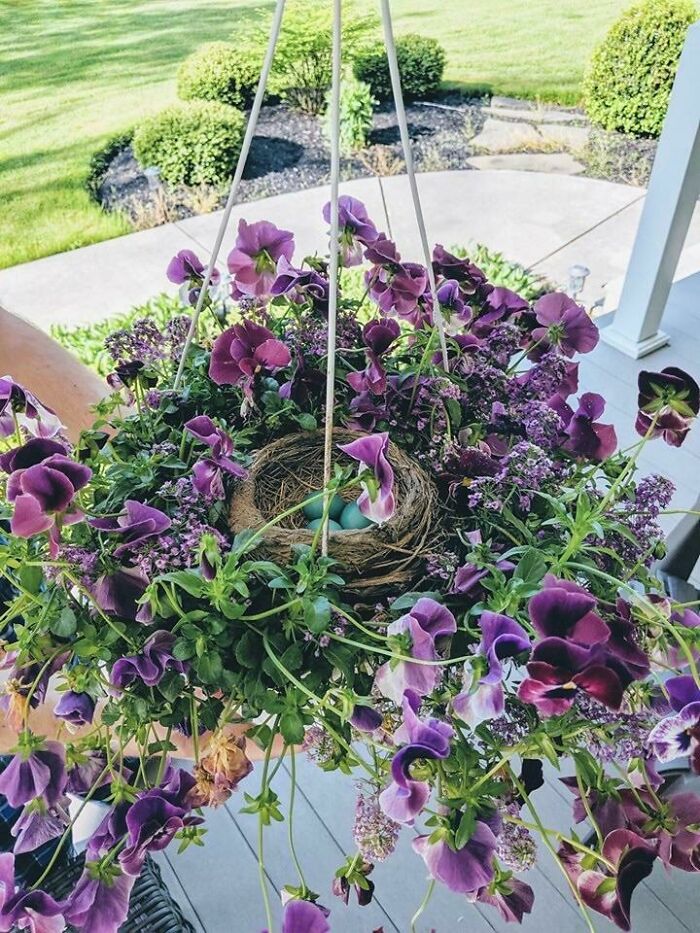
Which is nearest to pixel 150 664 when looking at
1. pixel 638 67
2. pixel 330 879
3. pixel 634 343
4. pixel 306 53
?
pixel 330 879

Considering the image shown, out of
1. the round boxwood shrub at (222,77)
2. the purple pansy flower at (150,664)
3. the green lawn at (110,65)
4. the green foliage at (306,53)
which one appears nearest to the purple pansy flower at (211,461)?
the purple pansy flower at (150,664)

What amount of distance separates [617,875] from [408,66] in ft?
20.3

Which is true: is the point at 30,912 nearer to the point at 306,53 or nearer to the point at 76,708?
the point at 76,708

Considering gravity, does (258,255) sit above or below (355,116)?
above

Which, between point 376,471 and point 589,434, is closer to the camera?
point 376,471

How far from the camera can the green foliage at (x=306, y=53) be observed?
5.62m

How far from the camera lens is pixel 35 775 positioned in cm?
56

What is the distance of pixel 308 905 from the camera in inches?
20.1

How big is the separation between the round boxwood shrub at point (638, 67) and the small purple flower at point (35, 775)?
569 cm

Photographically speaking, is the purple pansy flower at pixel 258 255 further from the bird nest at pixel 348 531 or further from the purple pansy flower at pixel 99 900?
the purple pansy flower at pixel 99 900

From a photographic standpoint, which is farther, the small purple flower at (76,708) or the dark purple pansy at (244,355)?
the dark purple pansy at (244,355)

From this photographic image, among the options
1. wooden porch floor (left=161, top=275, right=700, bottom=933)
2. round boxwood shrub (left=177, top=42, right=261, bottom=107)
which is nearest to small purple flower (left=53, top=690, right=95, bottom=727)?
wooden porch floor (left=161, top=275, right=700, bottom=933)

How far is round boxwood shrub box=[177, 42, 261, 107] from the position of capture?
549cm

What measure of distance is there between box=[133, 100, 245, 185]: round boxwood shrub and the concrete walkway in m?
0.49
